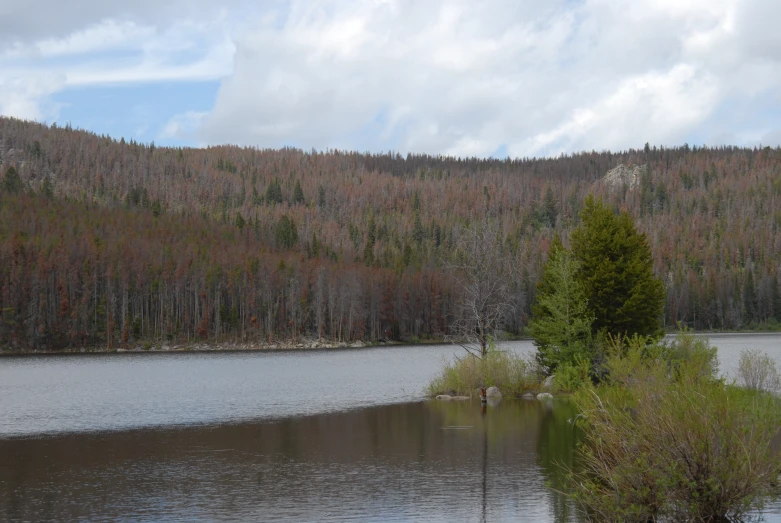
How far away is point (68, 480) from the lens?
87.3 ft

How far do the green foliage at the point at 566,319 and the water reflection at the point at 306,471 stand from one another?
7.69m

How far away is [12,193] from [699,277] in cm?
15857

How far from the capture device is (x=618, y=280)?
47.0 metres

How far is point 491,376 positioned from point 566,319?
579 centimetres

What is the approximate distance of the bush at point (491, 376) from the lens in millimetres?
47812

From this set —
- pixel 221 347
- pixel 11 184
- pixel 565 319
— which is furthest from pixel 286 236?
pixel 565 319

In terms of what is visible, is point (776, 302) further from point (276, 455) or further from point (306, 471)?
point (306, 471)

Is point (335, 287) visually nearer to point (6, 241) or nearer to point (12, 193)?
point (6, 241)

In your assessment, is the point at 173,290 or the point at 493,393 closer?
the point at 493,393

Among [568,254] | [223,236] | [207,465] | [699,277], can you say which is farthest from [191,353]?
[699,277]

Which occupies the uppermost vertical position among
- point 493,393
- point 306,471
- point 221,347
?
point 221,347

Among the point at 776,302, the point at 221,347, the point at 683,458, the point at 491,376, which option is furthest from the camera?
the point at 776,302

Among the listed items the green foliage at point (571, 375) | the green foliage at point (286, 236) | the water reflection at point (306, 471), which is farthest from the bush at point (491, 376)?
the green foliage at point (286, 236)

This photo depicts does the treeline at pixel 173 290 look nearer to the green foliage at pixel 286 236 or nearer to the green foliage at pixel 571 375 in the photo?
the green foliage at pixel 286 236
